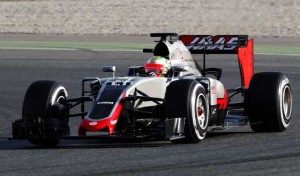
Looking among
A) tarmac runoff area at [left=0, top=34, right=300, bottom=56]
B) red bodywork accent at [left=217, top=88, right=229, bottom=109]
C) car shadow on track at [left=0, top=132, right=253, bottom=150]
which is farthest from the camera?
tarmac runoff area at [left=0, top=34, right=300, bottom=56]

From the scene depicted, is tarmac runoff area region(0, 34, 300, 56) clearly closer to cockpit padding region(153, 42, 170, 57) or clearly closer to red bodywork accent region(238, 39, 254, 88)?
red bodywork accent region(238, 39, 254, 88)

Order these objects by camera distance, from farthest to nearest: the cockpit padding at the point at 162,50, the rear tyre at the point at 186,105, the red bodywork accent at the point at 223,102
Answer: the cockpit padding at the point at 162,50 < the red bodywork accent at the point at 223,102 < the rear tyre at the point at 186,105

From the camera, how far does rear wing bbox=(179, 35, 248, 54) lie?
12.9 metres

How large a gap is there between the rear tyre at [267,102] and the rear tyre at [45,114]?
2.34 metres

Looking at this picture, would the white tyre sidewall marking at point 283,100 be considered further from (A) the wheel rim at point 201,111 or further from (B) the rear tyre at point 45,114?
(B) the rear tyre at point 45,114

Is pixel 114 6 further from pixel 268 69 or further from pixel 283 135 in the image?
pixel 283 135

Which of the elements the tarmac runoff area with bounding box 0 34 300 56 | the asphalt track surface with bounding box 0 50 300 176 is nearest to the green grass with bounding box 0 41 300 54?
the tarmac runoff area with bounding box 0 34 300 56

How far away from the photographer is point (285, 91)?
40.3 feet

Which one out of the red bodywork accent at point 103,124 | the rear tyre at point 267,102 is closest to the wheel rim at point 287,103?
the rear tyre at point 267,102

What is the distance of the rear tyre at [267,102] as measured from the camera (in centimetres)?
1180

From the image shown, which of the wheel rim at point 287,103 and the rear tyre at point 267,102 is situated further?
the wheel rim at point 287,103

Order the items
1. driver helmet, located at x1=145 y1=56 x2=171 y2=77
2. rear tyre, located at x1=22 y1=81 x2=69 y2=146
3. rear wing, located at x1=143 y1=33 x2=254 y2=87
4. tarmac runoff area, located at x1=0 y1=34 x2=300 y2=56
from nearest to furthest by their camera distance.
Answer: rear tyre, located at x1=22 y1=81 x2=69 y2=146 < driver helmet, located at x1=145 y1=56 x2=171 y2=77 < rear wing, located at x1=143 y1=33 x2=254 y2=87 < tarmac runoff area, located at x1=0 y1=34 x2=300 y2=56

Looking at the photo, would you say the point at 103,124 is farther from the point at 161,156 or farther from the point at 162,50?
the point at 162,50

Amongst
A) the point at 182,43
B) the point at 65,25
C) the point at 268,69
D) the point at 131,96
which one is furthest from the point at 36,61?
the point at 131,96
